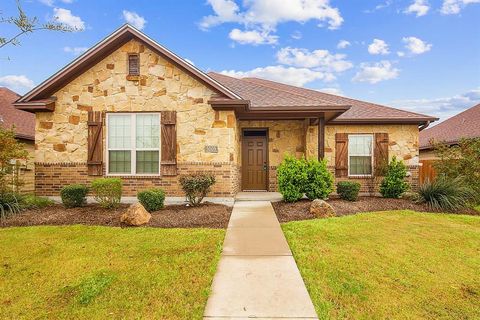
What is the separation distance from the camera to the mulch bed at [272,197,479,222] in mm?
7883

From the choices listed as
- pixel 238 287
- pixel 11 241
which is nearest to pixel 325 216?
pixel 238 287

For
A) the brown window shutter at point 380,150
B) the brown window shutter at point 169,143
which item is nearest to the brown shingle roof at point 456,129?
the brown window shutter at point 380,150

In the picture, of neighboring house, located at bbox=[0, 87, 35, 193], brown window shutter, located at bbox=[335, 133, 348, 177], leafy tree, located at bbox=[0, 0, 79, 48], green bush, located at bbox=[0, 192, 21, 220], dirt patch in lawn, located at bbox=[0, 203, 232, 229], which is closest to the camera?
leafy tree, located at bbox=[0, 0, 79, 48]

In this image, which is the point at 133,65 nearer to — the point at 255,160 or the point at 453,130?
the point at 255,160

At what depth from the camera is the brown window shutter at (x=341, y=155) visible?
1240cm

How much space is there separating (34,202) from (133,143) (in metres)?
3.38

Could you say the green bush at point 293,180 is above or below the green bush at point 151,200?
above

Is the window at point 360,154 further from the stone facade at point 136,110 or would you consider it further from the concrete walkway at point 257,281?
the concrete walkway at point 257,281

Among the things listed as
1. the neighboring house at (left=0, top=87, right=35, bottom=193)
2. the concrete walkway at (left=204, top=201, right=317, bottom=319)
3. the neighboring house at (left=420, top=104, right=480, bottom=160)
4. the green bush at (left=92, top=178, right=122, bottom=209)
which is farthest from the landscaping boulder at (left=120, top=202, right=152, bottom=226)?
the neighboring house at (left=420, top=104, right=480, bottom=160)

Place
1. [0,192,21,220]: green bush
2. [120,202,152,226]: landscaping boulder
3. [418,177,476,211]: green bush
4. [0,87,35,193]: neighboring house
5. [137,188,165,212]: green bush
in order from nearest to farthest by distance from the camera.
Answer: [120,202,152,226]: landscaping boulder < [0,192,21,220]: green bush < [137,188,165,212]: green bush < [418,177,476,211]: green bush < [0,87,35,193]: neighboring house

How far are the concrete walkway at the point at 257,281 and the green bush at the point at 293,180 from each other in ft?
8.88

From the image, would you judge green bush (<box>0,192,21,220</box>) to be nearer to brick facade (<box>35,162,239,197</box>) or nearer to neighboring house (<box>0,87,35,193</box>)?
brick facade (<box>35,162,239,197</box>)

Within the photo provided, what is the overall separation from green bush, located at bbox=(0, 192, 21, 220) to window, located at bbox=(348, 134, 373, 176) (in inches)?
460

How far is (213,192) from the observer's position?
941 cm
